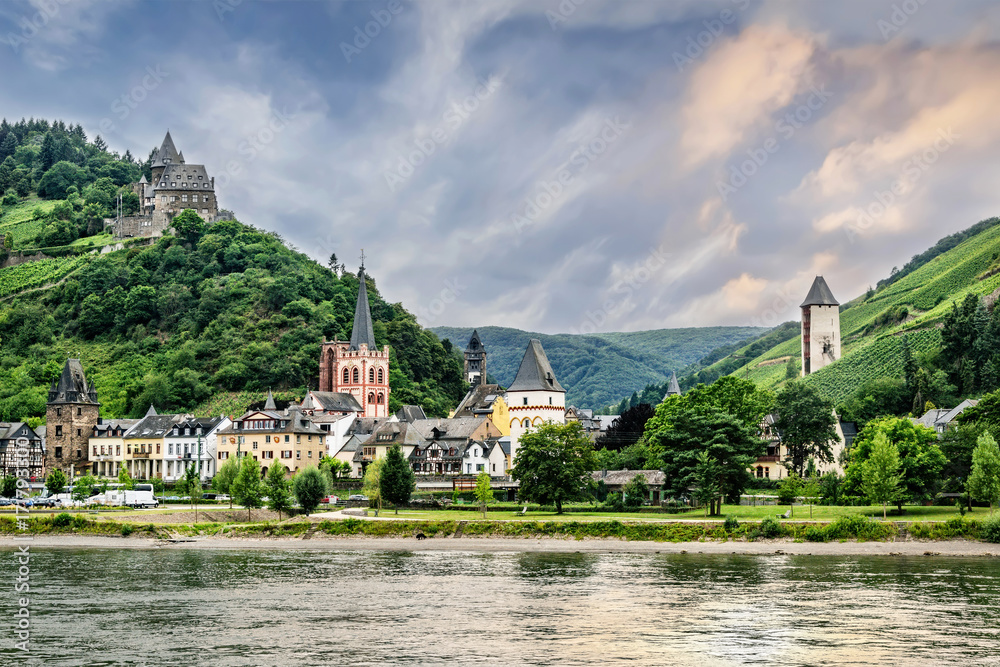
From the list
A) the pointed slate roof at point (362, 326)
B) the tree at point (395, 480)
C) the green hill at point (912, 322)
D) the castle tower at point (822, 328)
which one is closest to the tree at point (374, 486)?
the tree at point (395, 480)

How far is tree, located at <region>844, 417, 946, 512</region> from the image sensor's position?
249 ft

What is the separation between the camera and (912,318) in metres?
160

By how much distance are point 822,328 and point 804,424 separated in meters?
69.6

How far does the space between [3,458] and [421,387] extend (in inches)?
2556

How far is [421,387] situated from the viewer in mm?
169500

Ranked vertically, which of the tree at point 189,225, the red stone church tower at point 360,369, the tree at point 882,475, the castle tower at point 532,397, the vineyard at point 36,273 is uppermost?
the tree at point 189,225

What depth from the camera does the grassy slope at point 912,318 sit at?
142m

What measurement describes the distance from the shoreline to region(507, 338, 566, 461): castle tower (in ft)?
111

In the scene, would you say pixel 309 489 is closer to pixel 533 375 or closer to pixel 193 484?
pixel 193 484

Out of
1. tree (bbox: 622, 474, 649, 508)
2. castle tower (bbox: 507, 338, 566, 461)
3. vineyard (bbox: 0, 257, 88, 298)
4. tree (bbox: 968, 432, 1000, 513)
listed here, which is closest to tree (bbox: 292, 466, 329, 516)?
tree (bbox: 622, 474, 649, 508)

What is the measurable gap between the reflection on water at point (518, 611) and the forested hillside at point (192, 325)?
88.4m

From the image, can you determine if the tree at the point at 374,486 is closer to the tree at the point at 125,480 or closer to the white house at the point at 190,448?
the tree at the point at 125,480

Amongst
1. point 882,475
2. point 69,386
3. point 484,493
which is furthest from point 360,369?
point 882,475

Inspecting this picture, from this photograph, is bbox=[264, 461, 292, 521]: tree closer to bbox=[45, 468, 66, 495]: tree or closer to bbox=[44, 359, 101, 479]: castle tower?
bbox=[45, 468, 66, 495]: tree
